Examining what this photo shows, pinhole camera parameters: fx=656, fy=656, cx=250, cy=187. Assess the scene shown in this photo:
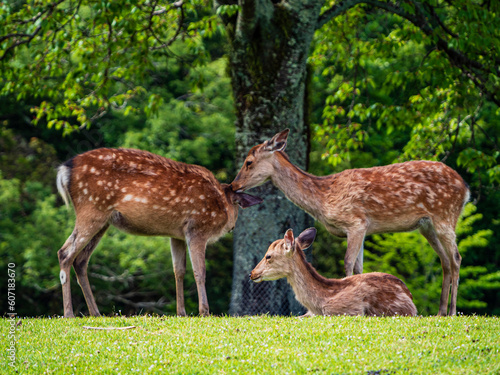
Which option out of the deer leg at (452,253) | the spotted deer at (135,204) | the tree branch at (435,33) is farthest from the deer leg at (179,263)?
the tree branch at (435,33)

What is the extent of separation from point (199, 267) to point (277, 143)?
1.93 metres

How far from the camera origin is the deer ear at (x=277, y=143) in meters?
8.59

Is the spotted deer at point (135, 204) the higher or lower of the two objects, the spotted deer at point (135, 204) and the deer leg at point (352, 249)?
the higher

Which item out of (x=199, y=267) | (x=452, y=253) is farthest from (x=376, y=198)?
(x=199, y=267)

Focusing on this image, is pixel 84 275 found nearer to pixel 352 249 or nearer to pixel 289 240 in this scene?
pixel 289 240

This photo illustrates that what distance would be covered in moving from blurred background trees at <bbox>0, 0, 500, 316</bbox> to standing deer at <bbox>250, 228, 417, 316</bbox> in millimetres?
1702

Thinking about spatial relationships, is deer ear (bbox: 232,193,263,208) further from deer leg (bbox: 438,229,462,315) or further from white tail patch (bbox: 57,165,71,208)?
deer leg (bbox: 438,229,462,315)

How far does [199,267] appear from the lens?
800cm

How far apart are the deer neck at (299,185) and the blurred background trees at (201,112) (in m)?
1.15

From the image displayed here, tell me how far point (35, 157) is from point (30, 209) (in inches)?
98.5

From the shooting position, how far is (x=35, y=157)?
839 inches

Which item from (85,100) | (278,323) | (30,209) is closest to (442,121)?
(85,100)

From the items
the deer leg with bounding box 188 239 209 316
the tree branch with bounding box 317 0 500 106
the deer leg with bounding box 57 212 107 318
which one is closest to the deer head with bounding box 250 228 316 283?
the deer leg with bounding box 188 239 209 316

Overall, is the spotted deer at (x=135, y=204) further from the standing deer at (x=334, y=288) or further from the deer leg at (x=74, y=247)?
the standing deer at (x=334, y=288)
